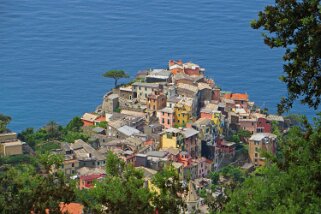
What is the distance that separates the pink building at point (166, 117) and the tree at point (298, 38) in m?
22.9

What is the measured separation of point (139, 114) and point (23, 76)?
1877 cm

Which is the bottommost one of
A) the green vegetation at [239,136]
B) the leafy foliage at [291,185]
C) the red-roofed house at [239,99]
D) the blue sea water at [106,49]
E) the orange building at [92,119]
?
the leafy foliage at [291,185]

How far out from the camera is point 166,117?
35.3 m

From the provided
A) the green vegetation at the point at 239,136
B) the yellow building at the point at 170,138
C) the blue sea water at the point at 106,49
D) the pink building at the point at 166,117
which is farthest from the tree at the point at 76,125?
the blue sea water at the point at 106,49

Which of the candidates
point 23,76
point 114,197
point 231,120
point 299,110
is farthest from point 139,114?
point 114,197

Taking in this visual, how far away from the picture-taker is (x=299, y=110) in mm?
45500

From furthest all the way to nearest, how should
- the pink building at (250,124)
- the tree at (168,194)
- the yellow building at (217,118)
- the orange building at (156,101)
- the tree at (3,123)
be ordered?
the pink building at (250,124) < the orange building at (156,101) < the yellow building at (217,118) < the tree at (3,123) < the tree at (168,194)

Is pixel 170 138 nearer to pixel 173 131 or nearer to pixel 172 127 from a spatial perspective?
pixel 173 131

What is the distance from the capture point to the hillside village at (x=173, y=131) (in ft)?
102

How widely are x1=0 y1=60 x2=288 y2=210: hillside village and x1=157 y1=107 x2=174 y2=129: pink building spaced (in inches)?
1.5

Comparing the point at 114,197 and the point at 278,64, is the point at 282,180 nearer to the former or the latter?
the point at 114,197

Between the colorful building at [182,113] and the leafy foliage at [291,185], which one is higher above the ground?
the colorful building at [182,113]

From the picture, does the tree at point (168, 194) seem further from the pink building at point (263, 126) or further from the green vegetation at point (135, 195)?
the pink building at point (263, 126)

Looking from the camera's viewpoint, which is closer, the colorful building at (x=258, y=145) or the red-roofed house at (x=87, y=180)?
the red-roofed house at (x=87, y=180)
